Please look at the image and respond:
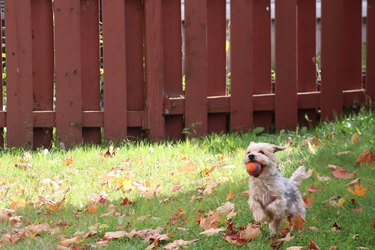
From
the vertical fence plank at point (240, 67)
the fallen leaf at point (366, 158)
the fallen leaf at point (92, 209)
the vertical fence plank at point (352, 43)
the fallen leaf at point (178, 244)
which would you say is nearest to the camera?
the fallen leaf at point (178, 244)

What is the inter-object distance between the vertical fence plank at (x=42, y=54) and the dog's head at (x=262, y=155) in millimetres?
3395

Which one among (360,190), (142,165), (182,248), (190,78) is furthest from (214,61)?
(182,248)

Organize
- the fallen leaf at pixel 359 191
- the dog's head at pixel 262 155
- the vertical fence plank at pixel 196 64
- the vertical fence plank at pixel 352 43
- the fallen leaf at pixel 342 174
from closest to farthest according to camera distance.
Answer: the dog's head at pixel 262 155 < the fallen leaf at pixel 359 191 < the fallen leaf at pixel 342 174 < the vertical fence plank at pixel 196 64 < the vertical fence plank at pixel 352 43

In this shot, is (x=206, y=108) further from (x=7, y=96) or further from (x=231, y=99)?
(x=7, y=96)

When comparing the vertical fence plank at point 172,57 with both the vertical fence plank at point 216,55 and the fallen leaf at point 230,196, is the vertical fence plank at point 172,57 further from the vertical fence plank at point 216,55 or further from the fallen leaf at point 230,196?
the fallen leaf at point 230,196

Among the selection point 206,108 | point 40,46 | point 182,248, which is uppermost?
point 40,46

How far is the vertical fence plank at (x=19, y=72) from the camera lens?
7418mm

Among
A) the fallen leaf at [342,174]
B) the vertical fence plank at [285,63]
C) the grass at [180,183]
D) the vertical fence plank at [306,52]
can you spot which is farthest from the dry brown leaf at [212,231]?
the vertical fence plank at [306,52]

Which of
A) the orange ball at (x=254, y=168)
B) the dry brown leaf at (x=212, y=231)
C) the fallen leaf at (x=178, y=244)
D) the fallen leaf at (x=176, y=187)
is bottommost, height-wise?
the fallen leaf at (x=178, y=244)

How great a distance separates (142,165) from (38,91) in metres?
1.43

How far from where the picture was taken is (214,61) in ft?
25.3

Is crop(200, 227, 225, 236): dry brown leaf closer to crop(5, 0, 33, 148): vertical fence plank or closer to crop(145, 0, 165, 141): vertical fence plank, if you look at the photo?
crop(145, 0, 165, 141): vertical fence plank

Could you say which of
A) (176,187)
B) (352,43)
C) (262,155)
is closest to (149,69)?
(176,187)

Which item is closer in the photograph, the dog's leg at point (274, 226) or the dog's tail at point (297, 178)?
the dog's leg at point (274, 226)
